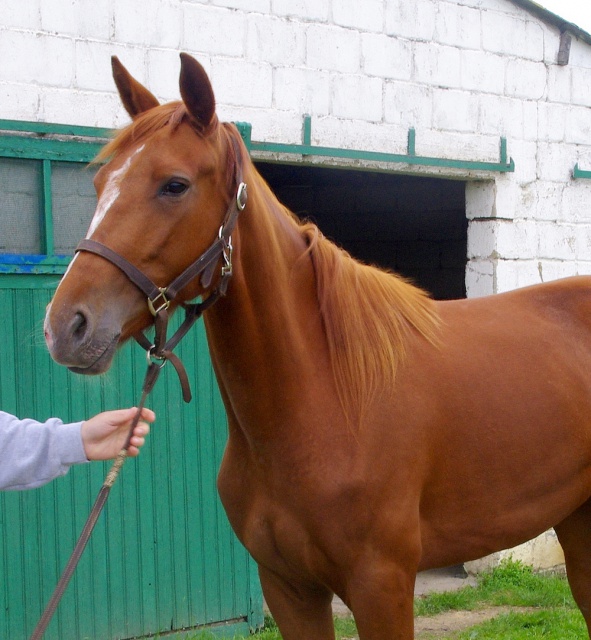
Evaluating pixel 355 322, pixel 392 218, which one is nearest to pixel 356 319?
pixel 355 322

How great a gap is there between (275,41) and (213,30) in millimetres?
367

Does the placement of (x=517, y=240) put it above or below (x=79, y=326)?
above

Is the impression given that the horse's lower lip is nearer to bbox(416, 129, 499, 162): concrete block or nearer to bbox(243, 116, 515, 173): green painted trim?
bbox(243, 116, 515, 173): green painted trim

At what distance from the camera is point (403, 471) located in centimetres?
249

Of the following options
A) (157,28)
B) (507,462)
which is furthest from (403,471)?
(157,28)

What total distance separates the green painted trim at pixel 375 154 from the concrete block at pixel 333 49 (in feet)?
1.15

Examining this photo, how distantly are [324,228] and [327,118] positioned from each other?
→ 4.32 metres

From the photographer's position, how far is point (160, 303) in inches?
83.5

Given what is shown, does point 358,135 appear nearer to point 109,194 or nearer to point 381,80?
point 381,80

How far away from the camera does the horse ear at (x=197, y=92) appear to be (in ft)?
7.01

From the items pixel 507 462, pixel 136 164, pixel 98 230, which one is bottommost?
pixel 507 462

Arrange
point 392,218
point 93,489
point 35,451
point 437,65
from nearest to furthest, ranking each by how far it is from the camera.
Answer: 1. point 35,451
2. point 93,489
3. point 437,65
4. point 392,218

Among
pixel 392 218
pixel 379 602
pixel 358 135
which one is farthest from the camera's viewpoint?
pixel 392 218

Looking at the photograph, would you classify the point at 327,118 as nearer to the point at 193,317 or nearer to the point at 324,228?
the point at 193,317
